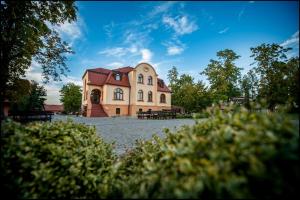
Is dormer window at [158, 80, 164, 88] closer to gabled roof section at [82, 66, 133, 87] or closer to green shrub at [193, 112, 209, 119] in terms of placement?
gabled roof section at [82, 66, 133, 87]

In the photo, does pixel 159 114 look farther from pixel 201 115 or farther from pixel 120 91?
pixel 201 115

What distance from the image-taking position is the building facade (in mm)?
31913

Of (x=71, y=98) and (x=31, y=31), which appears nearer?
(x=31, y=31)

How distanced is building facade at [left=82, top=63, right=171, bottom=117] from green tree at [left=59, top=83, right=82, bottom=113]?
23.6m

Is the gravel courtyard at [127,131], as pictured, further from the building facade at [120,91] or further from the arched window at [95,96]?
the arched window at [95,96]

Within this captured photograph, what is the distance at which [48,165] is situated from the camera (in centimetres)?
259

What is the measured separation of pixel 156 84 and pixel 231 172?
3559 cm

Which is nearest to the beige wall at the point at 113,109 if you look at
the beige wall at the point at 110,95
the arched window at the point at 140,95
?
the beige wall at the point at 110,95

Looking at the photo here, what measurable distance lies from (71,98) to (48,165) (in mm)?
57760

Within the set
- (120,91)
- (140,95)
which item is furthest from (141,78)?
(120,91)

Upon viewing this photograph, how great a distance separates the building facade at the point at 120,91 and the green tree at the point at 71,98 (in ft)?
77.5

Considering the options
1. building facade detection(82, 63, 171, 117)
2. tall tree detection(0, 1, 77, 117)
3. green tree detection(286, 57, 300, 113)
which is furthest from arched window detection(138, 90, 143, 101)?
green tree detection(286, 57, 300, 113)

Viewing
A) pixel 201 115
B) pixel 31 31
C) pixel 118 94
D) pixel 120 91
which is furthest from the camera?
pixel 120 91

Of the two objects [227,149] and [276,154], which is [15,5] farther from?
[276,154]
